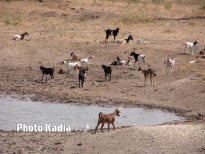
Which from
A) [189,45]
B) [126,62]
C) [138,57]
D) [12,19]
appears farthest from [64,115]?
[12,19]

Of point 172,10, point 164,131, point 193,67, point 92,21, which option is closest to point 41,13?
point 92,21

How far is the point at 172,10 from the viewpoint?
53875mm

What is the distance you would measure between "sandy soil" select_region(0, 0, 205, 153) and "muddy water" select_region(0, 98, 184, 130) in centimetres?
100

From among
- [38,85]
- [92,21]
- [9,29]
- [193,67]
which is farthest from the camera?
[92,21]

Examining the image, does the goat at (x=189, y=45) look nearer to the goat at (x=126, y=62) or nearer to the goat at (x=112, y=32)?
the goat at (x=126, y=62)

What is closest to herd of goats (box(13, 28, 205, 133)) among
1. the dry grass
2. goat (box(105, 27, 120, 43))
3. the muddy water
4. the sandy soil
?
goat (box(105, 27, 120, 43))

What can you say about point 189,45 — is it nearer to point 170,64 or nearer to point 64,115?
point 170,64

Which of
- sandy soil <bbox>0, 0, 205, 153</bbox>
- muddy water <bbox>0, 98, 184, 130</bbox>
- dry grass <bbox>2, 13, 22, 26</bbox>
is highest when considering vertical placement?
dry grass <bbox>2, 13, 22, 26</bbox>

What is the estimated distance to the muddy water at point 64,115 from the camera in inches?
1008

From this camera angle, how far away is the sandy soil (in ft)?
72.5

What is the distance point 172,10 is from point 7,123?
101 feet

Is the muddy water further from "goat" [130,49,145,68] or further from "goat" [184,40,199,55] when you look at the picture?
"goat" [184,40,199,55]

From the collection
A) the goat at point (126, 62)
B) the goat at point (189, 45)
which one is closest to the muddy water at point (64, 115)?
the goat at point (126, 62)

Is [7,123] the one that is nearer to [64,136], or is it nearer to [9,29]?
[64,136]
